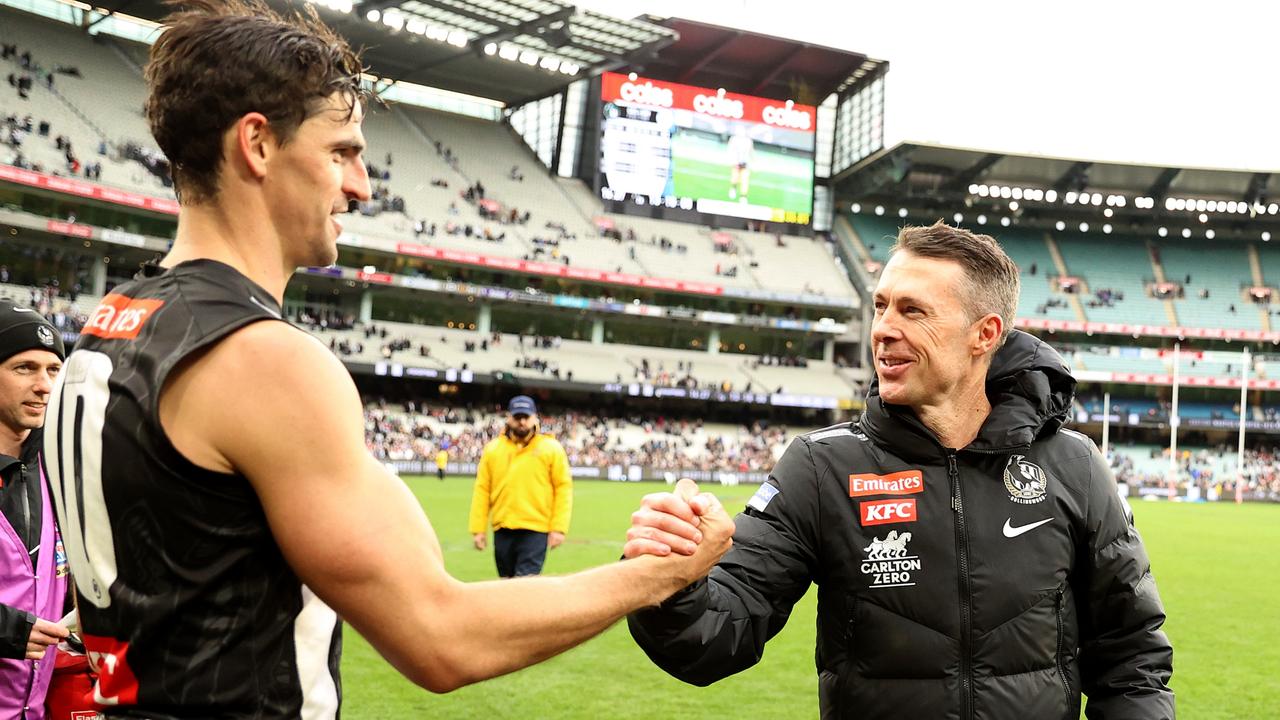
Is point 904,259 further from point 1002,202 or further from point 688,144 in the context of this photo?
point 1002,202

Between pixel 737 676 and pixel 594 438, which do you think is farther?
pixel 594 438

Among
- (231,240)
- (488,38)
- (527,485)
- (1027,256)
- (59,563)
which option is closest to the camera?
(231,240)

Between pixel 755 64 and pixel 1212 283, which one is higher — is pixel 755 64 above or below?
above

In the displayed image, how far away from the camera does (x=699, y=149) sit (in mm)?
65812

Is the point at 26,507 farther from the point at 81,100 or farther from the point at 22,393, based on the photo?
the point at 81,100

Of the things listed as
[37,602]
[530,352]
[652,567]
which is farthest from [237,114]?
[530,352]

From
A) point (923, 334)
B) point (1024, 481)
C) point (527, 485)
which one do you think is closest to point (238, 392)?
point (923, 334)

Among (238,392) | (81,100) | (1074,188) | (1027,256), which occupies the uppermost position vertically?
(1074,188)

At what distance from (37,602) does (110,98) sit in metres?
53.5

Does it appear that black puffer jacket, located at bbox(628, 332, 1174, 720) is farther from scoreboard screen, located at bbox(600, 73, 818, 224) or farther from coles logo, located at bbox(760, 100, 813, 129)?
coles logo, located at bbox(760, 100, 813, 129)

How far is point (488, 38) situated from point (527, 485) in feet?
148

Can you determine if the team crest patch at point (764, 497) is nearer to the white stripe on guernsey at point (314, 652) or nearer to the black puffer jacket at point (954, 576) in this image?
the black puffer jacket at point (954, 576)

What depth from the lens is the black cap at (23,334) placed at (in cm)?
379

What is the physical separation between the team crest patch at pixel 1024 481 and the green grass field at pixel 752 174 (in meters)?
63.2
